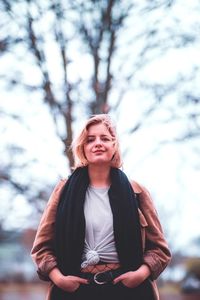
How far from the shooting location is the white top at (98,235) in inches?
88.0

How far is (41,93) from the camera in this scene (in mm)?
7227

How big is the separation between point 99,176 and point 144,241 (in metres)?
0.39

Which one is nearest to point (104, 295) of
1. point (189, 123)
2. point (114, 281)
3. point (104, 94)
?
point (114, 281)

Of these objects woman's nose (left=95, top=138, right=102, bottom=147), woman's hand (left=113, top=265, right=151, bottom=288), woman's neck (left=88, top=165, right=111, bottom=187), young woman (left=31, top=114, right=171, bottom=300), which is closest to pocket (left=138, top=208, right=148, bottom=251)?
young woman (left=31, top=114, right=171, bottom=300)

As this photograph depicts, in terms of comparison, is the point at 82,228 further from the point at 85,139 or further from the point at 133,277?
the point at 85,139

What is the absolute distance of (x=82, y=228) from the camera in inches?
88.5

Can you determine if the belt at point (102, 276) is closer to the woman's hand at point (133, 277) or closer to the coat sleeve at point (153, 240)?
the woman's hand at point (133, 277)

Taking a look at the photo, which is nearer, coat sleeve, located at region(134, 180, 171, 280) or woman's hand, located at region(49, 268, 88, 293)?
woman's hand, located at region(49, 268, 88, 293)

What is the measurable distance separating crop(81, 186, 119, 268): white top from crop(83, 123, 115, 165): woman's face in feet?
0.69

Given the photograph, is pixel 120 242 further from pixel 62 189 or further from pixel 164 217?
pixel 164 217

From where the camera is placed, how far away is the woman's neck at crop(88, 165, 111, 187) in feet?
8.11

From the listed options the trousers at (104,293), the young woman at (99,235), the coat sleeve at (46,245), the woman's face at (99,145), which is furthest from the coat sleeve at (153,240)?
the coat sleeve at (46,245)

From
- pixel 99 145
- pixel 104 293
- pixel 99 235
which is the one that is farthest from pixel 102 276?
pixel 99 145

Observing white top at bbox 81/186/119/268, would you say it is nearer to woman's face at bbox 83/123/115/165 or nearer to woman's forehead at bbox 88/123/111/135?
woman's face at bbox 83/123/115/165
